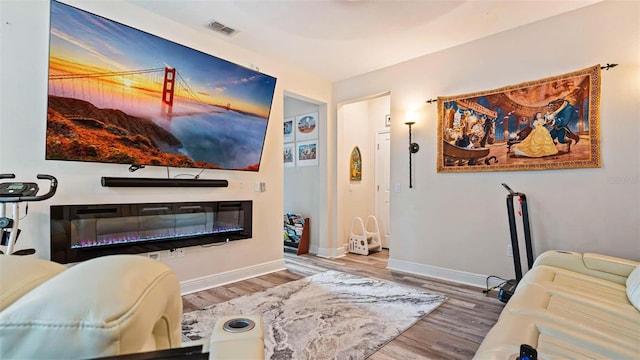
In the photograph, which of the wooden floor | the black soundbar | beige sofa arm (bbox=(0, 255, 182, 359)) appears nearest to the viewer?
beige sofa arm (bbox=(0, 255, 182, 359))

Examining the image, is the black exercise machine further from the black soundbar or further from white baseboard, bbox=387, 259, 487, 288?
white baseboard, bbox=387, 259, 487, 288

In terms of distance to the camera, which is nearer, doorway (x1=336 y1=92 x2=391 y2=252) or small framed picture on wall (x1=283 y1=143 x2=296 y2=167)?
doorway (x1=336 y1=92 x2=391 y2=252)

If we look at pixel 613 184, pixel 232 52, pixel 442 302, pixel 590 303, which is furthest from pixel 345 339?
pixel 232 52

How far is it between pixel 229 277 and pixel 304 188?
2.05 metres

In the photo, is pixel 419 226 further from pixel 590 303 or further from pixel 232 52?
pixel 232 52

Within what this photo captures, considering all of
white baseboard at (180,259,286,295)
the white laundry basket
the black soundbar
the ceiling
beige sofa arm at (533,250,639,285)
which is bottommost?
white baseboard at (180,259,286,295)

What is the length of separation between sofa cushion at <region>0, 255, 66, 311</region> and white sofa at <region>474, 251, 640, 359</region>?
49.9 inches

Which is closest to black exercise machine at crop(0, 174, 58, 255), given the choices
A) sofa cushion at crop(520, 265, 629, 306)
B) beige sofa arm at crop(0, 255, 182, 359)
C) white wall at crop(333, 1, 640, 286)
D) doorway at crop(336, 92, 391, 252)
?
beige sofa arm at crop(0, 255, 182, 359)

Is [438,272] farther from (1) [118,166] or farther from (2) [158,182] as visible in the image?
(1) [118,166]

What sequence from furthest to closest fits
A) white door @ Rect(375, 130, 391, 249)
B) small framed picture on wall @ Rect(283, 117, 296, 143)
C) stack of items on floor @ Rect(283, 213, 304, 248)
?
white door @ Rect(375, 130, 391, 249)
small framed picture on wall @ Rect(283, 117, 296, 143)
stack of items on floor @ Rect(283, 213, 304, 248)

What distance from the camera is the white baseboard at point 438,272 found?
3.32 meters

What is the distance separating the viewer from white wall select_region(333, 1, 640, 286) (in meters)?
2.58

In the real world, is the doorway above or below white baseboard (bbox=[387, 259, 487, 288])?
above

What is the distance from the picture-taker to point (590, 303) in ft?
5.18
